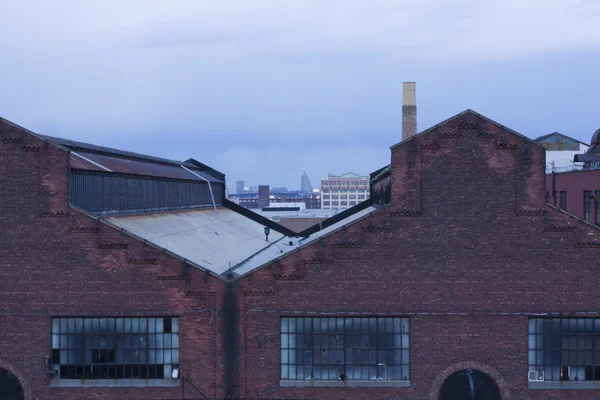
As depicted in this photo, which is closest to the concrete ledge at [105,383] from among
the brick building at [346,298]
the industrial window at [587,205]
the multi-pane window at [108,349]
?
the brick building at [346,298]

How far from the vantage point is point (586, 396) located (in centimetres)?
2427

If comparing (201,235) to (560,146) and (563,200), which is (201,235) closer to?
(563,200)

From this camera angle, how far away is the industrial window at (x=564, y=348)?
24438 mm

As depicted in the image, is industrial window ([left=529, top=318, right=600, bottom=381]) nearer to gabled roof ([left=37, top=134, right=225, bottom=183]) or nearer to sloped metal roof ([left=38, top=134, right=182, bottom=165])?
gabled roof ([left=37, top=134, right=225, bottom=183])

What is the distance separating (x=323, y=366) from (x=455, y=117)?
32.4ft

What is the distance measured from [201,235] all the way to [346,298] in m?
12.7

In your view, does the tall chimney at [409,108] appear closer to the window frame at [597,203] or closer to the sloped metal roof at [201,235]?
the sloped metal roof at [201,235]

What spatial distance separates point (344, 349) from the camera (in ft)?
80.9

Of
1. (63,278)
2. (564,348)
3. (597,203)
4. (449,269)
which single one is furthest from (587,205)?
(63,278)

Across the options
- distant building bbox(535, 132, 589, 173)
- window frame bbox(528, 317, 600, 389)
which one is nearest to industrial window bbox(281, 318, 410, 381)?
window frame bbox(528, 317, 600, 389)

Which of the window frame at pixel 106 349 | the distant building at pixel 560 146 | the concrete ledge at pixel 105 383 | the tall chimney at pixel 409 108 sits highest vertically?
the tall chimney at pixel 409 108

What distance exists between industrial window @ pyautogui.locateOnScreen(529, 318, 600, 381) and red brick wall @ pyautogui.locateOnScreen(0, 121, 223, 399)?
→ 11069 millimetres

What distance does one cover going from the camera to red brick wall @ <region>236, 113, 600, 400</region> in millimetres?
24234

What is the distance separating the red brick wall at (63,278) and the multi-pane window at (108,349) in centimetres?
41
